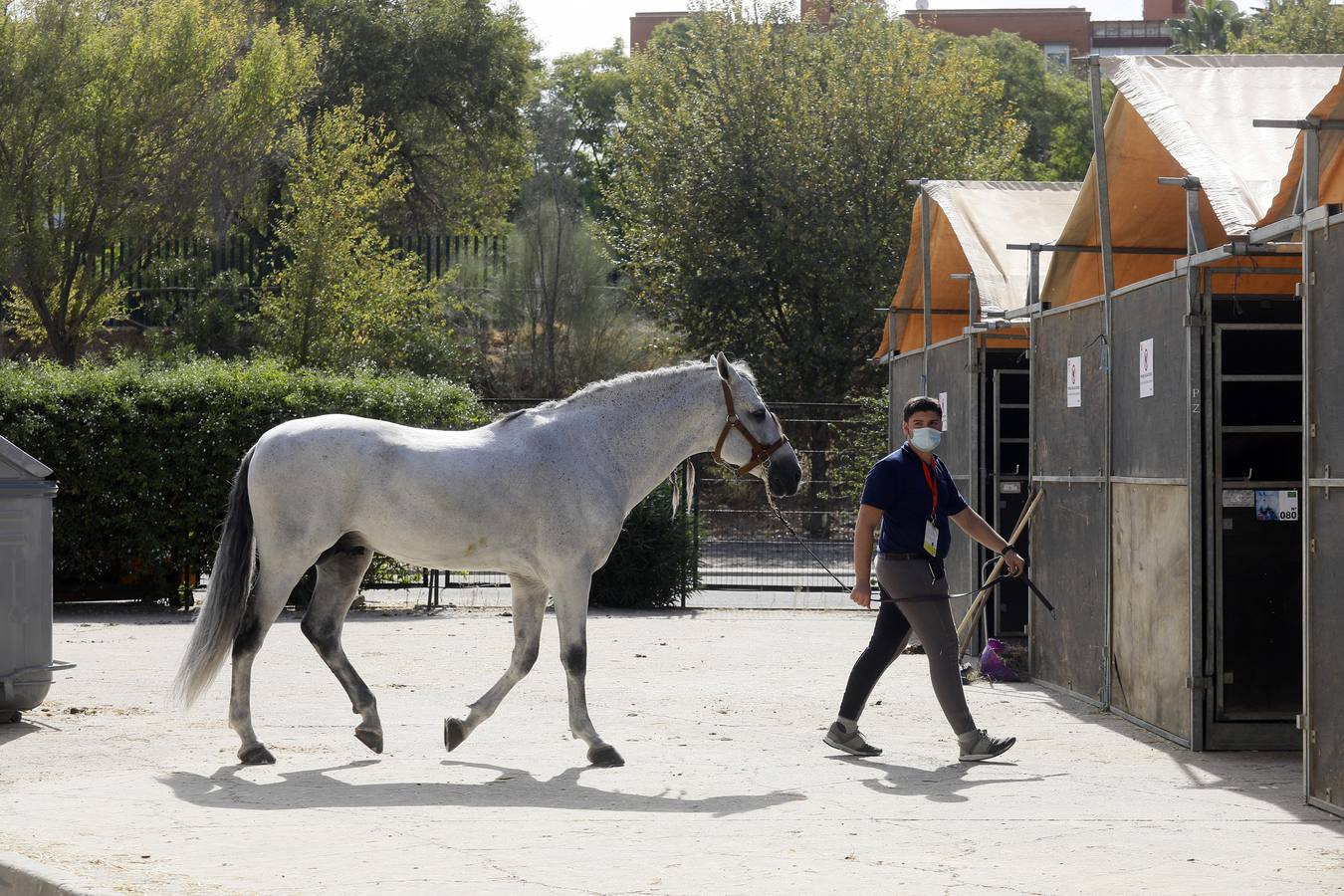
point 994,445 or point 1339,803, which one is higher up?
point 994,445

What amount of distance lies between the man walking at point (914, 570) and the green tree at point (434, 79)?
3359 centimetres

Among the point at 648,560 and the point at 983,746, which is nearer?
the point at 983,746

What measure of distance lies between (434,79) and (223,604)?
35.2 m

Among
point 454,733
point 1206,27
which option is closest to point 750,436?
point 454,733

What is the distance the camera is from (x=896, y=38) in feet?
119

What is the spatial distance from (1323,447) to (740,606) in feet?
42.3

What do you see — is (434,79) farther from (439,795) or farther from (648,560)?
(439,795)

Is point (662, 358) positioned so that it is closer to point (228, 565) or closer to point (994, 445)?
point (994, 445)

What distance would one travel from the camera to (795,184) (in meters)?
33.8

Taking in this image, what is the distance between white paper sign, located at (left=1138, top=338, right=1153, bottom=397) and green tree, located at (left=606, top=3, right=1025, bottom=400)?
23.8 m

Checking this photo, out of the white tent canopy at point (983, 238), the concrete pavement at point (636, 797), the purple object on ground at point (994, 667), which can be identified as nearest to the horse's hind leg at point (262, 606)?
the concrete pavement at point (636, 797)

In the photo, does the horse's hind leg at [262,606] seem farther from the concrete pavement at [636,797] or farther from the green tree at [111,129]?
the green tree at [111,129]

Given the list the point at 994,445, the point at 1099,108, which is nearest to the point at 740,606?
the point at 994,445

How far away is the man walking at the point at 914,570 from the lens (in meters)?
8.55
